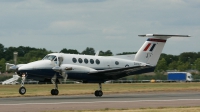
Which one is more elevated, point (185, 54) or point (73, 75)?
point (185, 54)

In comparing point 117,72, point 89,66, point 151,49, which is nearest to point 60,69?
point 89,66

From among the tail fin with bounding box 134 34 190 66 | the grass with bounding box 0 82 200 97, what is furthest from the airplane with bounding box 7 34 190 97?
the grass with bounding box 0 82 200 97

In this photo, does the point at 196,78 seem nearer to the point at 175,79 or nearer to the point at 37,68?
the point at 175,79

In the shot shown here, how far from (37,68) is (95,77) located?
492 centimetres

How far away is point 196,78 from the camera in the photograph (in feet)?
369

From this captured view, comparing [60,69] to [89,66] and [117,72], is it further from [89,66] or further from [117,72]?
[117,72]

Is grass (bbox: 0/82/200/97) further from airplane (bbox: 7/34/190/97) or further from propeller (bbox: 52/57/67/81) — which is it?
propeller (bbox: 52/57/67/81)

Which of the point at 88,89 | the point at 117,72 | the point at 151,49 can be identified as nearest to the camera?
the point at 117,72

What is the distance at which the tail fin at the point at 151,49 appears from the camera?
43.1 meters

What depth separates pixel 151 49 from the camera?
142 feet

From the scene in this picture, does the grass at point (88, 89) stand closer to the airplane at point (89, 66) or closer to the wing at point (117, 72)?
the airplane at point (89, 66)

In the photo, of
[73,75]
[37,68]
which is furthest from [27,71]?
[73,75]

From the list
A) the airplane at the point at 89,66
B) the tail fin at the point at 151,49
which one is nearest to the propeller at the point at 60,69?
the airplane at the point at 89,66

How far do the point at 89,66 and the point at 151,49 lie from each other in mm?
6654
